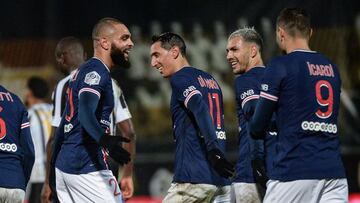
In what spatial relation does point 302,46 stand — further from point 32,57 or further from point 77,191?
point 32,57

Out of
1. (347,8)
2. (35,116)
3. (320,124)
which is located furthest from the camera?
(347,8)

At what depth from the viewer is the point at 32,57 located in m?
15.5

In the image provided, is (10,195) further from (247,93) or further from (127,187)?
(247,93)

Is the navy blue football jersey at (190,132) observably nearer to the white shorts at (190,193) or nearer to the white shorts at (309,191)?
the white shorts at (190,193)

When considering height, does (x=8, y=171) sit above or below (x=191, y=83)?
below

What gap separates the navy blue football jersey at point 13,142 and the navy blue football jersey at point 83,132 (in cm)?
30

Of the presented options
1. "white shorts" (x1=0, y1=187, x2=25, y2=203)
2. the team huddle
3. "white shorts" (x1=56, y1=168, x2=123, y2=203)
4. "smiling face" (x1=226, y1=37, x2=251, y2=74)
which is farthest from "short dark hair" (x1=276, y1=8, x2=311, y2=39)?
"white shorts" (x1=0, y1=187, x2=25, y2=203)

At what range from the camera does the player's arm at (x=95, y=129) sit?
7.34 m

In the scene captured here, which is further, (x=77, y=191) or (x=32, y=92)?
(x=32, y=92)

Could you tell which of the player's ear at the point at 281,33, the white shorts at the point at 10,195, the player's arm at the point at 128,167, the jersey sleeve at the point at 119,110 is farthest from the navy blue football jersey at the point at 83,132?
the jersey sleeve at the point at 119,110

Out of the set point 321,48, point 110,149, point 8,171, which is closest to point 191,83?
point 110,149

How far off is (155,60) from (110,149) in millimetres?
1342

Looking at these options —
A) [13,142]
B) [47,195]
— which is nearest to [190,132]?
[13,142]

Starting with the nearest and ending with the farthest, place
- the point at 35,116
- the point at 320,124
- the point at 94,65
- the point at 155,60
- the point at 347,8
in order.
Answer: the point at 320,124 < the point at 94,65 < the point at 155,60 < the point at 35,116 < the point at 347,8
